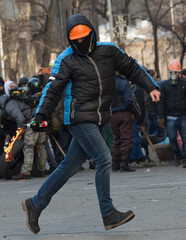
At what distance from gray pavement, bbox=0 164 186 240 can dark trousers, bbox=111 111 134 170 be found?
74 cm

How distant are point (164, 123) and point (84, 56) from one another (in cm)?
641

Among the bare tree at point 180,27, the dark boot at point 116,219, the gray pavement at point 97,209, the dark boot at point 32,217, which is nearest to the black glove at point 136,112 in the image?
the gray pavement at point 97,209

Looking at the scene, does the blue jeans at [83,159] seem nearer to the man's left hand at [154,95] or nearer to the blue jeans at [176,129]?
the man's left hand at [154,95]

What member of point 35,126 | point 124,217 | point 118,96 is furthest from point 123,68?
point 118,96

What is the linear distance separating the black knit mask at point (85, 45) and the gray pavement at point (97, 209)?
5.28 ft

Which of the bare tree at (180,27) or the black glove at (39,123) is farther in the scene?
the bare tree at (180,27)

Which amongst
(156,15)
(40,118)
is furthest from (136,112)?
(156,15)

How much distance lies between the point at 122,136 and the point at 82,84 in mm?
A: 5870

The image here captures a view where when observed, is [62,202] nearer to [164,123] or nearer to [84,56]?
[84,56]

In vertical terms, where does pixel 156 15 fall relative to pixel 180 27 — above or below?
above

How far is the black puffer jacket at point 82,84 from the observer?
19.7 feet

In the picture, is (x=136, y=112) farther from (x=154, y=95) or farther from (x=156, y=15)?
(x=156, y=15)

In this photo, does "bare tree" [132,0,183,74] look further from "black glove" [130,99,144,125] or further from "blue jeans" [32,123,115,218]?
"blue jeans" [32,123,115,218]

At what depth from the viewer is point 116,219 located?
5.92 meters
